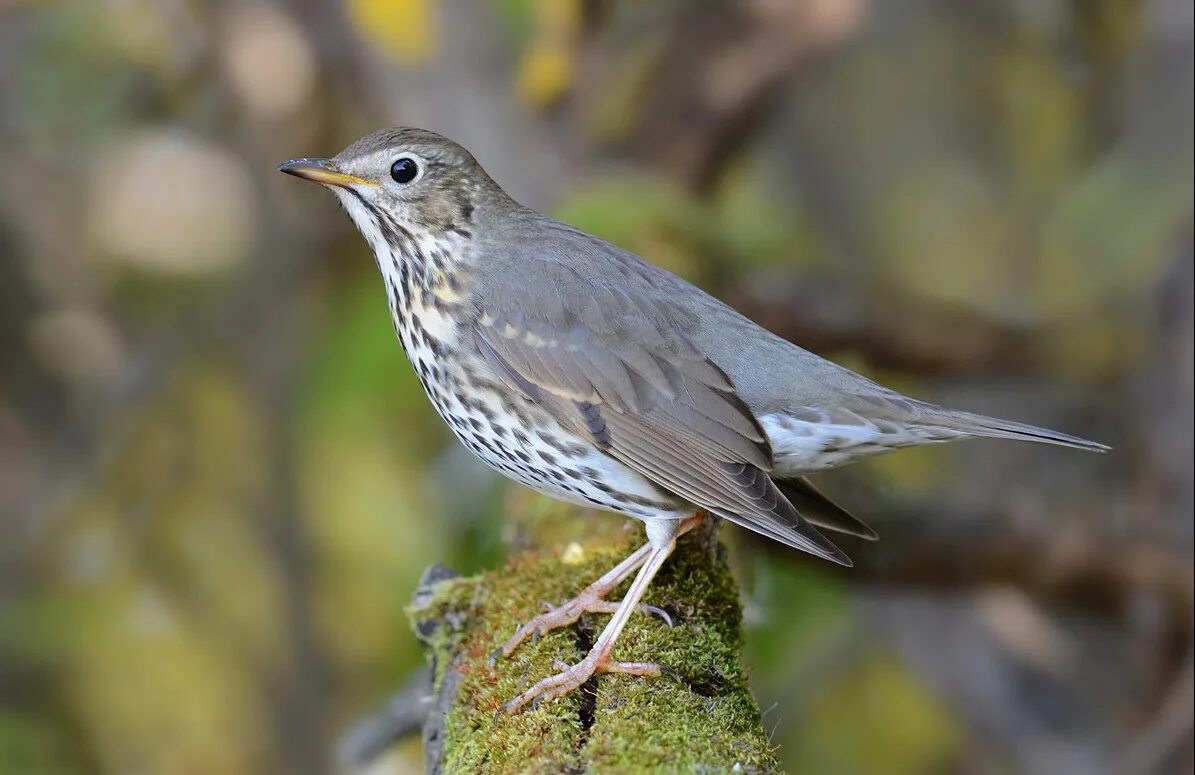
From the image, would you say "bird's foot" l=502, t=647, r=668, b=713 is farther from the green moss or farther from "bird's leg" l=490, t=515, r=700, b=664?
"bird's leg" l=490, t=515, r=700, b=664

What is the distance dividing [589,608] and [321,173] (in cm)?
144

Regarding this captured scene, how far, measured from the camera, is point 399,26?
596 cm

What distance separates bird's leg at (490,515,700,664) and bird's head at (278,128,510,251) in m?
1.08

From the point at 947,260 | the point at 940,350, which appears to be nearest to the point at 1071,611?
the point at 940,350

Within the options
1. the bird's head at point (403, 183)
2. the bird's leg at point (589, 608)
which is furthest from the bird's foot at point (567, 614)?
the bird's head at point (403, 183)

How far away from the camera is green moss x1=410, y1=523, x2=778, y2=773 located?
8.34ft

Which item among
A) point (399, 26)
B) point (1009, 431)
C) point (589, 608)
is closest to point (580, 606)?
point (589, 608)

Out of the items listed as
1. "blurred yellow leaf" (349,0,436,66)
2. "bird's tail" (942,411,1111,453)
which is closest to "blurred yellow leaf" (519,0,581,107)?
"blurred yellow leaf" (349,0,436,66)

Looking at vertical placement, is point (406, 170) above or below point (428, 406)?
above

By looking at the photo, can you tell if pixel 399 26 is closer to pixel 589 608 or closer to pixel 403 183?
pixel 403 183

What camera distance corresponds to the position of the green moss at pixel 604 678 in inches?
100

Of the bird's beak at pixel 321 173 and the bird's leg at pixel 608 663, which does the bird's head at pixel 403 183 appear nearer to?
the bird's beak at pixel 321 173

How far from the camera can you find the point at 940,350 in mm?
5457

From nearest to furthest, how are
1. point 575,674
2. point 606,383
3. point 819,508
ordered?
point 575,674 → point 606,383 → point 819,508
